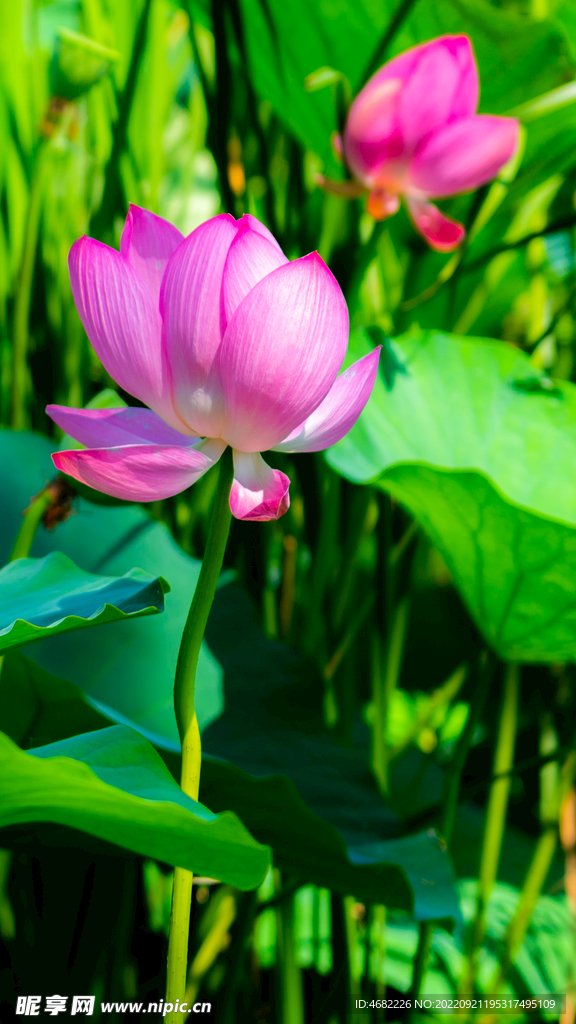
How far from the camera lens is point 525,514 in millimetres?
386

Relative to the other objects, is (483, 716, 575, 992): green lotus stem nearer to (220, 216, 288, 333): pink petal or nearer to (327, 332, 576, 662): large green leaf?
(327, 332, 576, 662): large green leaf

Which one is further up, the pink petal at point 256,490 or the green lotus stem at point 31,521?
the pink petal at point 256,490

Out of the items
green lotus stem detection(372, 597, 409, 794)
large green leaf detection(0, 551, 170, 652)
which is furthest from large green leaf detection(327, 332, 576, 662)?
large green leaf detection(0, 551, 170, 652)

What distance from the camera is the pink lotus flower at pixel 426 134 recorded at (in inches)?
16.9

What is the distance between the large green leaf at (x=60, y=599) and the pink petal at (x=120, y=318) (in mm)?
Result: 66

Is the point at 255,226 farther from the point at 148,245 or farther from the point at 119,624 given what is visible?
the point at 119,624

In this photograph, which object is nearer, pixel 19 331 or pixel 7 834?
pixel 7 834

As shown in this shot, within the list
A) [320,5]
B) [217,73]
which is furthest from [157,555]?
[320,5]

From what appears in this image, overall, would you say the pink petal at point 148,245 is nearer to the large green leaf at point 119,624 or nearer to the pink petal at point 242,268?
the pink petal at point 242,268

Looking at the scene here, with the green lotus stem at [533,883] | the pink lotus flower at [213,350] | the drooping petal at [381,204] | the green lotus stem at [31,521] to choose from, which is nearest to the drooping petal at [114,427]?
the pink lotus flower at [213,350]

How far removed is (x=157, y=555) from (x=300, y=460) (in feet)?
0.40

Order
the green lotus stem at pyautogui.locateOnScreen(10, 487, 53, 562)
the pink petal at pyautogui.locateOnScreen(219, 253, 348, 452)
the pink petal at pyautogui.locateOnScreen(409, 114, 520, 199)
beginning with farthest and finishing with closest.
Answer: the pink petal at pyautogui.locateOnScreen(409, 114, 520, 199) < the green lotus stem at pyautogui.locateOnScreen(10, 487, 53, 562) < the pink petal at pyautogui.locateOnScreen(219, 253, 348, 452)

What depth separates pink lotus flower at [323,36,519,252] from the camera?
1.41 ft

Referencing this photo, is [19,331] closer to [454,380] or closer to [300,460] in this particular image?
[300,460]
